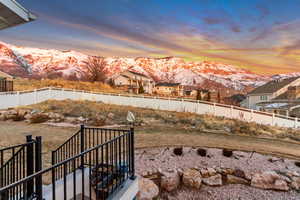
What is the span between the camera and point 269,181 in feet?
15.6

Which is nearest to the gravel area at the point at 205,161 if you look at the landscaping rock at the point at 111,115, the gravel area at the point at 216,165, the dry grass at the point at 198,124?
the gravel area at the point at 216,165

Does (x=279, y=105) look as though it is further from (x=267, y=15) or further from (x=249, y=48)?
(x=267, y=15)

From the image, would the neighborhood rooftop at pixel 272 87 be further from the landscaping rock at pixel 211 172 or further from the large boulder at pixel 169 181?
Result: the large boulder at pixel 169 181

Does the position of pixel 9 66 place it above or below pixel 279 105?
above

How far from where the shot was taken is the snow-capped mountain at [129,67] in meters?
39.0

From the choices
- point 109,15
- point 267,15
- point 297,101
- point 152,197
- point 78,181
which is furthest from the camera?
point 297,101

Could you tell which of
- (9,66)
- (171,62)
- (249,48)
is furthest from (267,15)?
(171,62)

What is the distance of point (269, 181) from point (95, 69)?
2806cm

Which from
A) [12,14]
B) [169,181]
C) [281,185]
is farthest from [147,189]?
[12,14]

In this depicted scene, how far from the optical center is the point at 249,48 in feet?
57.2

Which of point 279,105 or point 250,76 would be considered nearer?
point 279,105

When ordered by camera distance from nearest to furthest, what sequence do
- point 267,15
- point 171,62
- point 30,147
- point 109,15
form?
1. point 30,147
2. point 267,15
3. point 109,15
4. point 171,62

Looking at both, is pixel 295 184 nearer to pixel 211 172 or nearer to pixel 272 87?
pixel 211 172

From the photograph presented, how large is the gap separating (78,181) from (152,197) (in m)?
1.78
